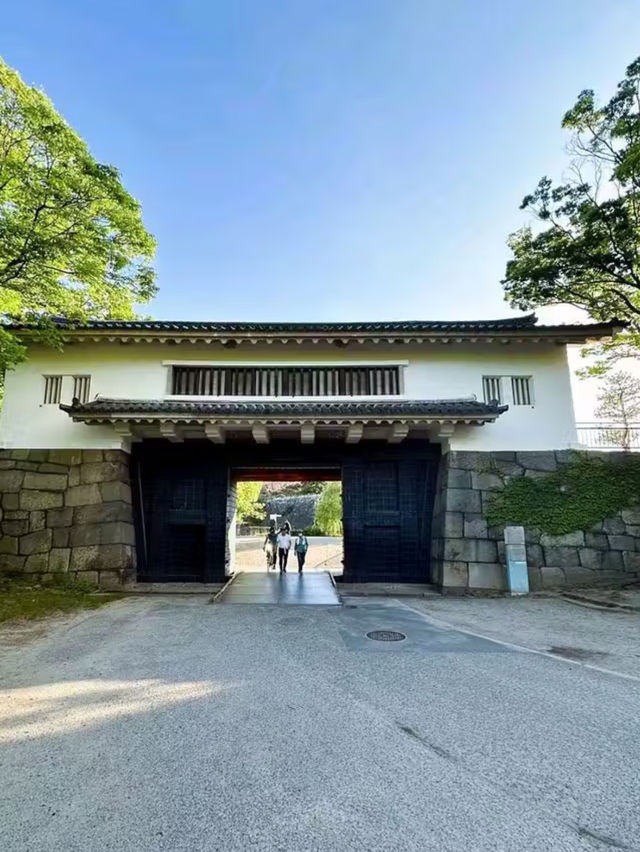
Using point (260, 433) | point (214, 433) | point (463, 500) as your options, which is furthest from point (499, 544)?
point (214, 433)

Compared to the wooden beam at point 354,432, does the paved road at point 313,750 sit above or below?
below

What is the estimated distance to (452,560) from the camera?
32.5ft

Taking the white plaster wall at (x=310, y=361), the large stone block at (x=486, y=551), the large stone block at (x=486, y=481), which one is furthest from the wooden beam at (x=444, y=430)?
the large stone block at (x=486, y=551)

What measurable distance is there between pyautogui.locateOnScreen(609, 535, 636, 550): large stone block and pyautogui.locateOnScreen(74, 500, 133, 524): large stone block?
→ 1141 centimetres

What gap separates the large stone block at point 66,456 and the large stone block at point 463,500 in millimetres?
8876

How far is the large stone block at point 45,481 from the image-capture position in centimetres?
1022

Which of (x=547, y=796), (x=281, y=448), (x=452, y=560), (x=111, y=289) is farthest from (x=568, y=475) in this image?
(x=111, y=289)

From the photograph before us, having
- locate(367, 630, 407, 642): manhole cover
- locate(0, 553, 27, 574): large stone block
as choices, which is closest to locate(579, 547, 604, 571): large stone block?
locate(367, 630, 407, 642): manhole cover

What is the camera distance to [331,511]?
30.3 metres

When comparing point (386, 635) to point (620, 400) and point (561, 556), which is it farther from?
point (620, 400)

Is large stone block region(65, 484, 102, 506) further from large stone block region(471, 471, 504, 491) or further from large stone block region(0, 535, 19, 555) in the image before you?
large stone block region(471, 471, 504, 491)

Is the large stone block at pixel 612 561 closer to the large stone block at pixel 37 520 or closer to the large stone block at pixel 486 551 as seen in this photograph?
the large stone block at pixel 486 551

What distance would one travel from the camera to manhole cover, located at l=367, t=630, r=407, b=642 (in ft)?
20.5

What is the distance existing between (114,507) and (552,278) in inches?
499
